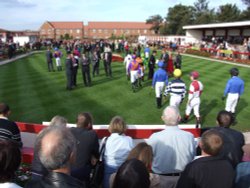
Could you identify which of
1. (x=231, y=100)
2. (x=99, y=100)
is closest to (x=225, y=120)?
(x=231, y=100)

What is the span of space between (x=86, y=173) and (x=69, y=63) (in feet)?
34.2

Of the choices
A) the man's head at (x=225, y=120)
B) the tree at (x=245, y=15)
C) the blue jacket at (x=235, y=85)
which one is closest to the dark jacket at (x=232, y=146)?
the man's head at (x=225, y=120)

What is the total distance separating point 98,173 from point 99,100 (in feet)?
26.0

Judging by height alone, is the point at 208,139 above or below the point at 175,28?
below

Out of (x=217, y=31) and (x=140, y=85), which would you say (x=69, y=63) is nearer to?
(x=140, y=85)

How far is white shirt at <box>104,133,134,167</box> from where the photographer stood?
4.29 metres

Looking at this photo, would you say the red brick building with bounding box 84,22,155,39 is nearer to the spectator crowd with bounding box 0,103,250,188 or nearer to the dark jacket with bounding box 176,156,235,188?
the spectator crowd with bounding box 0,103,250,188

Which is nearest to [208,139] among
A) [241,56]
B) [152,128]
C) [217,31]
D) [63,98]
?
[152,128]

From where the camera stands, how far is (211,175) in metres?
3.02

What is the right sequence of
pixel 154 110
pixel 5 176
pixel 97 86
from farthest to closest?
pixel 97 86 < pixel 154 110 < pixel 5 176

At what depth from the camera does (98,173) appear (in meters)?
4.37

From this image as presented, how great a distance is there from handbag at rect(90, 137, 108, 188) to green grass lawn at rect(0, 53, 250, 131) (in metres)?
5.07

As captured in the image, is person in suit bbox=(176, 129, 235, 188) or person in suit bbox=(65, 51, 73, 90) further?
person in suit bbox=(65, 51, 73, 90)

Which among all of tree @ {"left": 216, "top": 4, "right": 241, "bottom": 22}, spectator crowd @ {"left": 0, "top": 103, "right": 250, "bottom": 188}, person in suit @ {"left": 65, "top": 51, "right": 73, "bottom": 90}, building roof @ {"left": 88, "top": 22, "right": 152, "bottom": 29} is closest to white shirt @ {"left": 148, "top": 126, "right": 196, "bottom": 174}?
spectator crowd @ {"left": 0, "top": 103, "right": 250, "bottom": 188}
